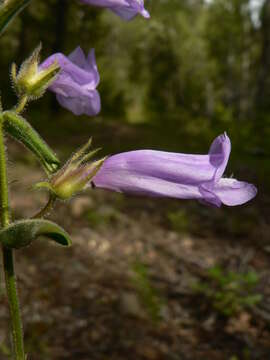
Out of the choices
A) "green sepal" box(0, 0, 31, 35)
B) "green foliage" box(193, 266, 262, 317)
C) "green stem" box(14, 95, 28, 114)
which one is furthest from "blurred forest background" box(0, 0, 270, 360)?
"green sepal" box(0, 0, 31, 35)

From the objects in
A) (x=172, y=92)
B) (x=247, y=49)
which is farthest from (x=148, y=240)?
(x=247, y=49)

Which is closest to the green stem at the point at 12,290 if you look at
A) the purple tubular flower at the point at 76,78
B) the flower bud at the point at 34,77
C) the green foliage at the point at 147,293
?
the flower bud at the point at 34,77

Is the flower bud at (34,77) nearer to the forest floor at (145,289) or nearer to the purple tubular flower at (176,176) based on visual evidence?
the purple tubular flower at (176,176)

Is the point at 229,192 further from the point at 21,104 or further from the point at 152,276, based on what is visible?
the point at 152,276

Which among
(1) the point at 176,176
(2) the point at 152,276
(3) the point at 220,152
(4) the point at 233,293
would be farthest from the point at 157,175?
(2) the point at 152,276

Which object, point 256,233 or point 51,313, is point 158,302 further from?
point 256,233
